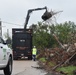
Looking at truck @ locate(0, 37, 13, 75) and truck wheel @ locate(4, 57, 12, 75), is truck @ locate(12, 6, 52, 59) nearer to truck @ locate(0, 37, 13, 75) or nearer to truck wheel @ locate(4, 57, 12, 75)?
truck wheel @ locate(4, 57, 12, 75)

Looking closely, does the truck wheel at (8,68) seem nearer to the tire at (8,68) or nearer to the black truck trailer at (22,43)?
the tire at (8,68)

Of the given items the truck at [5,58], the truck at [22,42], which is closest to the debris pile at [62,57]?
the truck at [5,58]

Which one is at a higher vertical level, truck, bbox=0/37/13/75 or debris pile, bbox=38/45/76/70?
truck, bbox=0/37/13/75

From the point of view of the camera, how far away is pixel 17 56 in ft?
137

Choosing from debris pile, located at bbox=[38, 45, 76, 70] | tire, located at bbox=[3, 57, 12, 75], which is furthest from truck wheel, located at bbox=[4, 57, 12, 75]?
debris pile, located at bbox=[38, 45, 76, 70]

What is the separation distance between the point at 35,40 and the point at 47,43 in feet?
8.09

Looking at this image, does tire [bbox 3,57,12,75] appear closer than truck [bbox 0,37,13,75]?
No

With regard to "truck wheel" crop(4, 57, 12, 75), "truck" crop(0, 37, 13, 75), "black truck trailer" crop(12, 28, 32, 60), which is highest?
"truck" crop(0, 37, 13, 75)

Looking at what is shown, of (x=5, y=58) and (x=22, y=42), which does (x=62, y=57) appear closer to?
(x=5, y=58)

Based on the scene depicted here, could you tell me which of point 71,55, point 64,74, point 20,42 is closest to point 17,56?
point 20,42

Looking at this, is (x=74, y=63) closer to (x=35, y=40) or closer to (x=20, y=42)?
(x=20, y=42)

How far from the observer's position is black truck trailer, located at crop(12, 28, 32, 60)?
4097 cm

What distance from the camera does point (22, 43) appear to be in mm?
41625

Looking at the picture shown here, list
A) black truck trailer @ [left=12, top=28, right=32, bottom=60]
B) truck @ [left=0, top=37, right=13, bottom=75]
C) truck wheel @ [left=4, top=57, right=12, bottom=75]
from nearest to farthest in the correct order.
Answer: truck @ [left=0, top=37, right=13, bottom=75], truck wheel @ [left=4, top=57, right=12, bottom=75], black truck trailer @ [left=12, top=28, right=32, bottom=60]
